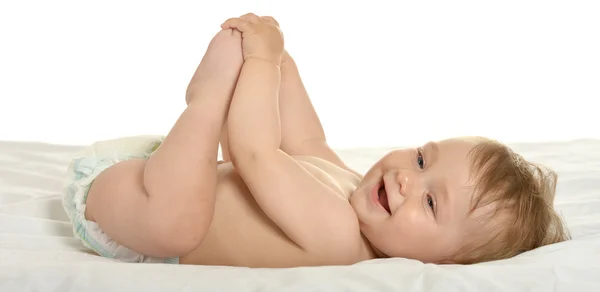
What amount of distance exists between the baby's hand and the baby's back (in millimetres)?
235

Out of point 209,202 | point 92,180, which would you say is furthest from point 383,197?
point 92,180

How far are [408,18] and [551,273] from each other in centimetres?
287

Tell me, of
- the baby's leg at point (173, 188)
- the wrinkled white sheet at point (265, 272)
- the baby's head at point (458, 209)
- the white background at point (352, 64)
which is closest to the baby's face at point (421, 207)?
the baby's head at point (458, 209)

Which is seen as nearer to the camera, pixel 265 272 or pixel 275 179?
pixel 265 272

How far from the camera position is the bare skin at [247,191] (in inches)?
62.0

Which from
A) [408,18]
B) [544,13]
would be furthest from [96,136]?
[544,13]

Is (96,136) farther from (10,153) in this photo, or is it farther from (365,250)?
(365,250)

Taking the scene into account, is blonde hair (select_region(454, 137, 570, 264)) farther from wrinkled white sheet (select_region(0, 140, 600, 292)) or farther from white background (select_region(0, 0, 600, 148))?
white background (select_region(0, 0, 600, 148))

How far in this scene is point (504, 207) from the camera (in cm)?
165

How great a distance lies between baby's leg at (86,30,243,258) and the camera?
61.4 inches

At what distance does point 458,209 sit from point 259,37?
498 millimetres

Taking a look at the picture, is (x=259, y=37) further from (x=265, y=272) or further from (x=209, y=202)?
(x=265, y=272)

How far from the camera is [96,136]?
155 inches

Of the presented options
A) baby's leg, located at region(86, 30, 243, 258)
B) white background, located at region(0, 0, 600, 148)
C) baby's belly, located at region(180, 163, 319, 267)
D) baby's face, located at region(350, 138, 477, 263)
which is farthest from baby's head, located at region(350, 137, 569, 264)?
white background, located at region(0, 0, 600, 148)
